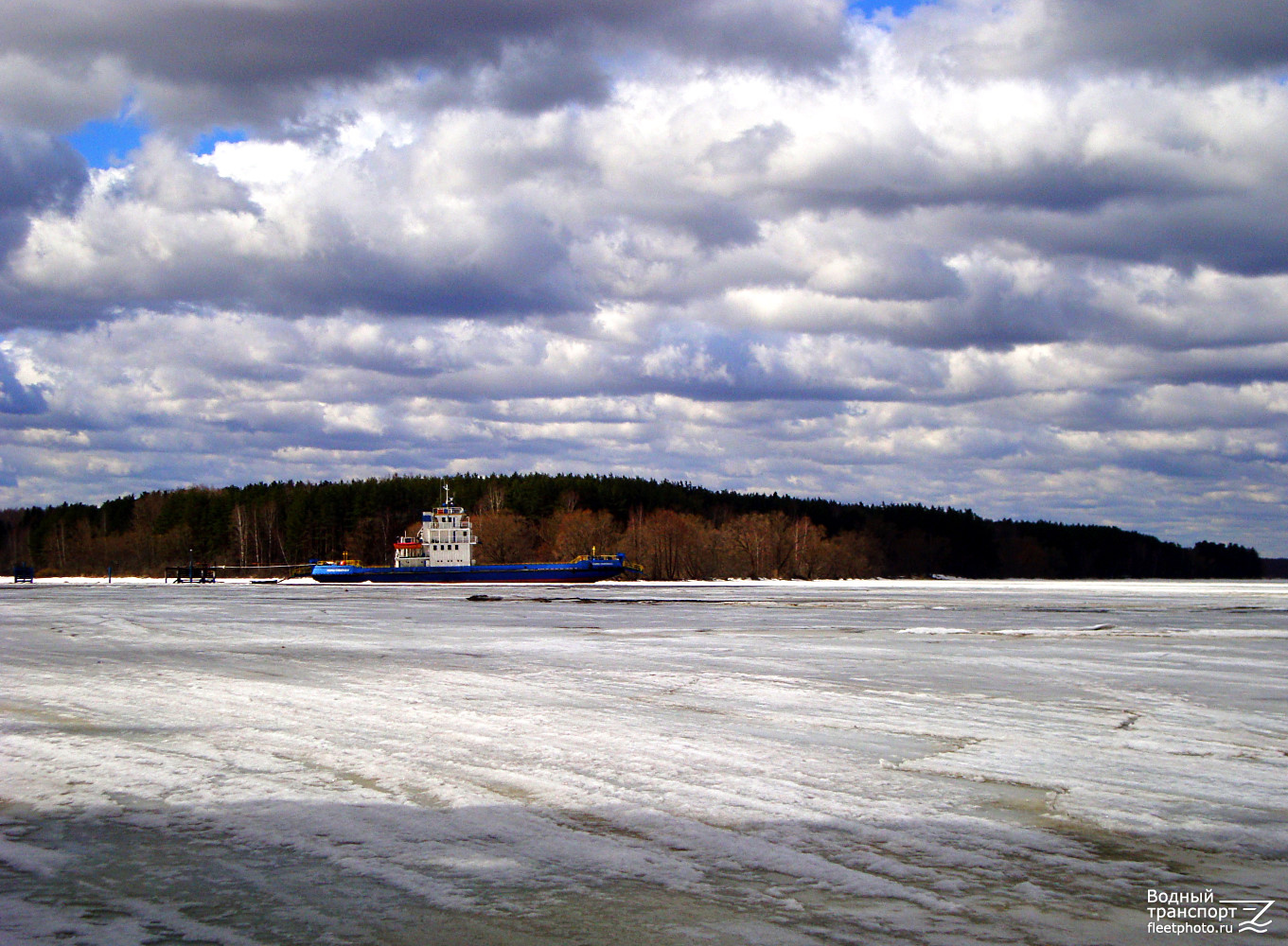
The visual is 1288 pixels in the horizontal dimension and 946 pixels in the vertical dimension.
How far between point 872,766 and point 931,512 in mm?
191536

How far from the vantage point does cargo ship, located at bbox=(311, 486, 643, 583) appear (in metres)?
91.8

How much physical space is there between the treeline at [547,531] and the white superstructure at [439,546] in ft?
56.2

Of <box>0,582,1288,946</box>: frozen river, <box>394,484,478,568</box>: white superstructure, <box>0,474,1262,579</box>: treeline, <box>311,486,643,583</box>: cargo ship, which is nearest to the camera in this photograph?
<box>0,582,1288,946</box>: frozen river

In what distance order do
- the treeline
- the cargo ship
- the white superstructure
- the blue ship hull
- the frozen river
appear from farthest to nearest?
the treeline < the white superstructure < the cargo ship < the blue ship hull < the frozen river

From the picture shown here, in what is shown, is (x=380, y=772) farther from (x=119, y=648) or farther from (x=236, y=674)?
(x=119, y=648)

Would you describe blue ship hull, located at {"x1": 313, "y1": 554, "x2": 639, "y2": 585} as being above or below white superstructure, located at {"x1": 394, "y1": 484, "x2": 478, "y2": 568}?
below

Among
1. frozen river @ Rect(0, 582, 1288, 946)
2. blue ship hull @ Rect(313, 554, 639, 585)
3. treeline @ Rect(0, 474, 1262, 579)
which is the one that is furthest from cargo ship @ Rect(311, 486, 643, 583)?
frozen river @ Rect(0, 582, 1288, 946)

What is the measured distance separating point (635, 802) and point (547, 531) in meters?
127

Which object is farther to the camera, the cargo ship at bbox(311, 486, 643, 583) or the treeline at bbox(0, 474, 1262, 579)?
the treeline at bbox(0, 474, 1262, 579)

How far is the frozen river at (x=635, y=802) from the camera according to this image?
5258 mm

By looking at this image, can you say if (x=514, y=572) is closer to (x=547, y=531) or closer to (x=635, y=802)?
(x=547, y=531)

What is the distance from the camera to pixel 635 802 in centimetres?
751

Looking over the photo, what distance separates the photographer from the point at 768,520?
375 feet

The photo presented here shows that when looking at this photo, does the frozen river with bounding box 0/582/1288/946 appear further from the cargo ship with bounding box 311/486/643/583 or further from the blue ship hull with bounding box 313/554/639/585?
the cargo ship with bounding box 311/486/643/583
